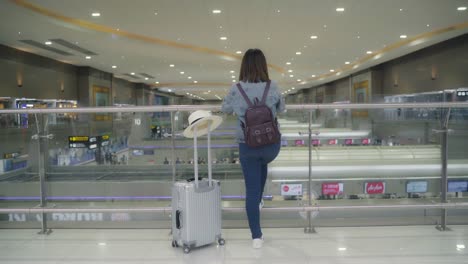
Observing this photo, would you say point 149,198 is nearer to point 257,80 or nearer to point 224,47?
point 257,80

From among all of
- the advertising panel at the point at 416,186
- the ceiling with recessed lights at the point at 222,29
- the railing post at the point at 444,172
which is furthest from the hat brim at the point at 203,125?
the ceiling with recessed lights at the point at 222,29

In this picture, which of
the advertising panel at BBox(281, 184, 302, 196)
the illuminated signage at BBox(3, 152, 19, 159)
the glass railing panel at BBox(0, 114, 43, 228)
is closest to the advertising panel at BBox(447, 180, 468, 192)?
the advertising panel at BBox(281, 184, 302, 196)

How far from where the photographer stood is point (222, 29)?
954 centimetres

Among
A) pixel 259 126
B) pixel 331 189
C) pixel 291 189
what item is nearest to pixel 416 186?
pixel 331 189

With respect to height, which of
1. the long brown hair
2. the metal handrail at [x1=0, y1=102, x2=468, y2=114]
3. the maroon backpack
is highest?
the long brown hair

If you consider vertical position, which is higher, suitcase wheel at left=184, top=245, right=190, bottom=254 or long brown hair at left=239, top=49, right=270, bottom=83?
long brown hair at left=239, top=49, right=270, bottom=83

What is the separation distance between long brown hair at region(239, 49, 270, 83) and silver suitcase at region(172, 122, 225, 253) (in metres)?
0.51

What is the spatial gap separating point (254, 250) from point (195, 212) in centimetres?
43

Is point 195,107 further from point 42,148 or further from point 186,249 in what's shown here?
point 42,148

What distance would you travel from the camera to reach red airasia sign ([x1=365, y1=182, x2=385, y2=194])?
3.04 m

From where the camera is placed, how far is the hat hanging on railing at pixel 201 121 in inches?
79.7

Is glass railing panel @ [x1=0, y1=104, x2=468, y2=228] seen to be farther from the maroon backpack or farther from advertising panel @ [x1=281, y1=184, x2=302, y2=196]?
the maroon backpack

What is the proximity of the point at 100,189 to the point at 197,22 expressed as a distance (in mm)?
6692

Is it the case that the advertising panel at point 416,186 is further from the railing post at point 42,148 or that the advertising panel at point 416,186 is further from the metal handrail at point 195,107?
the railing post at point 42,148
